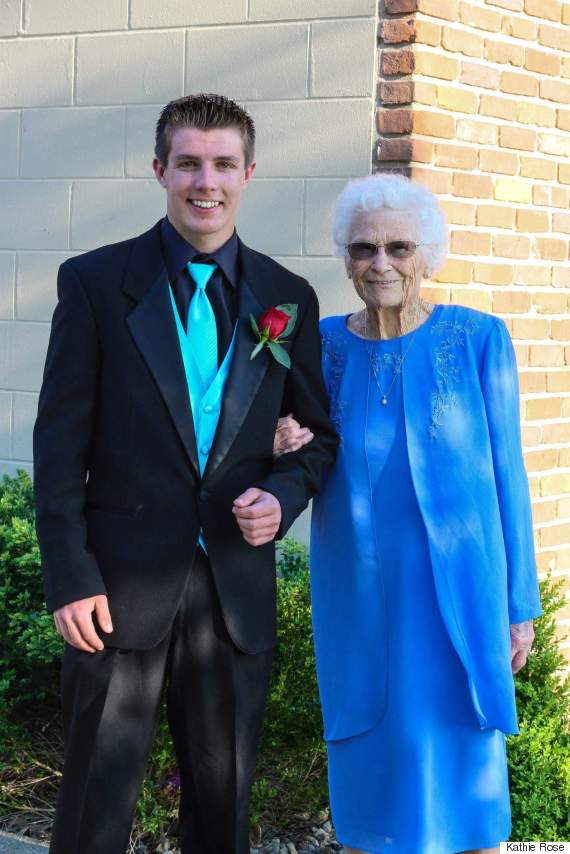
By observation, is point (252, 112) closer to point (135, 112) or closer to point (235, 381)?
point (135, 112)

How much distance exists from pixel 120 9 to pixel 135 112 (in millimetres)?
461

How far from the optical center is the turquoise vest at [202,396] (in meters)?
2.97

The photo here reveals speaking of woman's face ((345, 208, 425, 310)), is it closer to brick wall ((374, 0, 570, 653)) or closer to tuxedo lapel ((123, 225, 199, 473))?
tuxedo lapel ((123, 225, 199, 473))

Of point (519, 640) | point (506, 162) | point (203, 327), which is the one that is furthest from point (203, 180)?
point (506, 162)

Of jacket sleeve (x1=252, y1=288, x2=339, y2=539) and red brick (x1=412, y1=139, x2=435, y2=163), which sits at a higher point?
red brick (x1=412, y1=139, x2=435, y2=163)

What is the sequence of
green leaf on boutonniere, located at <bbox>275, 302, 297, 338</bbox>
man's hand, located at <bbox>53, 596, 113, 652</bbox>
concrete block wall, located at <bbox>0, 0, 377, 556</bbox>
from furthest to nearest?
concrete block wall, located at <bbox>0, 0, 377, 556</bbox> < green leaf on boutonniere, located at <bbox>275, 302, 297, 338</bbox> < man's hand, located at <bbox>53, 596, 113, 652</bbox>

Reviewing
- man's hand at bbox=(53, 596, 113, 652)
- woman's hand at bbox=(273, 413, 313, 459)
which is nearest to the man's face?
woman's hand at bbox=(273, 413, 313, 459)

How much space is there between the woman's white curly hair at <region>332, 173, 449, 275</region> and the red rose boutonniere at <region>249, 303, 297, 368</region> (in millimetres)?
408

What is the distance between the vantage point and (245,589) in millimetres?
3029

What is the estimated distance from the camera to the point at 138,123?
18.2 feet

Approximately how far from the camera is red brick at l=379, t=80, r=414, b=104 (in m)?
4.81

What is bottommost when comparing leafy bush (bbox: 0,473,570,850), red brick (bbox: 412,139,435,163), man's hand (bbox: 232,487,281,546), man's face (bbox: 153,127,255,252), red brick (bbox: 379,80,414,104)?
leafy bush (bbox: 0,473,570,850)

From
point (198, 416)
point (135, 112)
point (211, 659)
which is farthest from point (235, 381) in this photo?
point (135, 112)

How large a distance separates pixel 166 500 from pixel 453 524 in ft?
2.52
